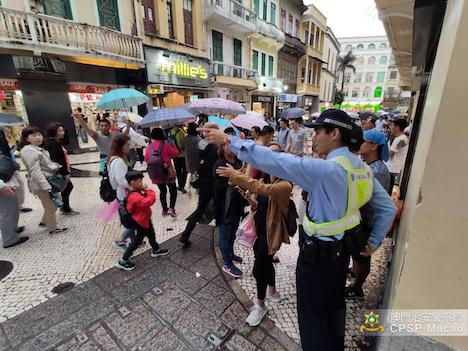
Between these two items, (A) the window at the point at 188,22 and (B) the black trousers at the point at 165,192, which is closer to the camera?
(B) the black trousers at the point at 165,192

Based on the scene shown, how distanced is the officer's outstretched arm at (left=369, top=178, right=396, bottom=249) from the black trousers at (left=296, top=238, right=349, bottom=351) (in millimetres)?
294

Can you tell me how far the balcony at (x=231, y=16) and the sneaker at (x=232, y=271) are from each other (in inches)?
565

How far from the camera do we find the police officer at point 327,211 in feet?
4.69

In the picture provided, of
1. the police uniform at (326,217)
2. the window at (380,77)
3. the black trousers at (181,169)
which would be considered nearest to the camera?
the police uniform at (326,217)

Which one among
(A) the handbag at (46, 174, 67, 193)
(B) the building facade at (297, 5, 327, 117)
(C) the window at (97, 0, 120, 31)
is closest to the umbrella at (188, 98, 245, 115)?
(A) the handbag at (46, 174, 67, 193)

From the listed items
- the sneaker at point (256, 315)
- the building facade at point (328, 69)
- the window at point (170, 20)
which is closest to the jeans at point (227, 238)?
the sneaker at point (256, 315)

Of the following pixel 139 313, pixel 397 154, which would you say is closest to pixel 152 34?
pixel 397 154

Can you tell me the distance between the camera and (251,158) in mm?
1515

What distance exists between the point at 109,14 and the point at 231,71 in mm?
8126

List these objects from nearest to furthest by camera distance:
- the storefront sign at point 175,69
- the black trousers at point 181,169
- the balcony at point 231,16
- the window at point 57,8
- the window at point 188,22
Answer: the black trousers at point 181,169, the window at point 57,8, the storefront sign at point 175,69, the window at point 188,22, the balcony at point 231,16

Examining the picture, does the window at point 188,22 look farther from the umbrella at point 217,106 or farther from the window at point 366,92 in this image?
the window at point 366,92

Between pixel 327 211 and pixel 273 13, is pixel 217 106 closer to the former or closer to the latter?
pixel 327 211

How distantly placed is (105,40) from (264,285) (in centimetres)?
1088

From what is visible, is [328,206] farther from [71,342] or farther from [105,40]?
[105,40]
